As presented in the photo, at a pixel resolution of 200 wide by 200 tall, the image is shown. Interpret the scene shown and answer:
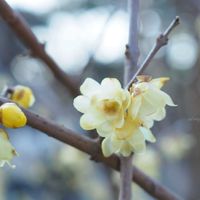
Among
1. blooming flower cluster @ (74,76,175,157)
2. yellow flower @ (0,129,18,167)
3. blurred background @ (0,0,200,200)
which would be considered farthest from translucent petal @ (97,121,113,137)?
blurred background @ (0,0,200,200)

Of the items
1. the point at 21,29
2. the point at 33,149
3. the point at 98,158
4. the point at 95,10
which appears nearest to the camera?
the point at 98,158

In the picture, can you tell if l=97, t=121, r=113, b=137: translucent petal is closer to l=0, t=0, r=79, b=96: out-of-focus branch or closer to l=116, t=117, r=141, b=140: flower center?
l=116, t=117, r=141, b=140: flower center

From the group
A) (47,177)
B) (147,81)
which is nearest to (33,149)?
(47,177)

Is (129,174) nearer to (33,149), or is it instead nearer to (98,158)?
(98,158)

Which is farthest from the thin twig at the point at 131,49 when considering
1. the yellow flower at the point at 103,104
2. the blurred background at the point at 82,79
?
the blurred background at the point at 82,79

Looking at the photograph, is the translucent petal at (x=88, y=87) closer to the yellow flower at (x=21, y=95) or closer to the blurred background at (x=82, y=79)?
the yellow flower at (x=21, y=95)
